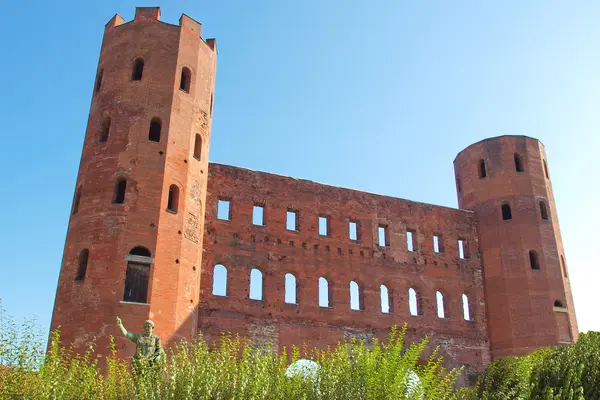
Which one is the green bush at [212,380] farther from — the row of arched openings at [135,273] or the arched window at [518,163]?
the arched window at [518,163]

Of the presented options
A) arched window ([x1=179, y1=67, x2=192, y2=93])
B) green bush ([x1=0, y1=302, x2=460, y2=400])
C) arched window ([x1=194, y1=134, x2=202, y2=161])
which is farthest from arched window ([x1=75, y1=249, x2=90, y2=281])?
green bush ([x1=0, y1=302, x2=460, y2=400])

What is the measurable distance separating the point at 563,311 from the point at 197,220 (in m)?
13.9

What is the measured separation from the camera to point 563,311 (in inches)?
885

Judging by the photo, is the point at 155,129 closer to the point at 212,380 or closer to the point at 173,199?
the point at 173,199

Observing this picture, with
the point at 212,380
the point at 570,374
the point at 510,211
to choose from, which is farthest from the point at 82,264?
the point at 510,211

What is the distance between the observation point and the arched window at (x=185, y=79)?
19453 millimetres

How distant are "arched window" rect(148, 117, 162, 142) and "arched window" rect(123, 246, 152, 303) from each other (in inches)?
148

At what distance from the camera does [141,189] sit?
674 inches

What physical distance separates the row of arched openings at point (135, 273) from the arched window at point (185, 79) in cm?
573

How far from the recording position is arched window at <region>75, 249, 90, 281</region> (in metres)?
16.3

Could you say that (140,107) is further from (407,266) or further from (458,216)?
(458,216)

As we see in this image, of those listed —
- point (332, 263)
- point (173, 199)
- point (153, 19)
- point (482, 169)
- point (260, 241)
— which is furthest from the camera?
point (482, 169)

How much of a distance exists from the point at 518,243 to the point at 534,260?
88cm

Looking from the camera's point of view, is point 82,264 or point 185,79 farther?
point 185,79
